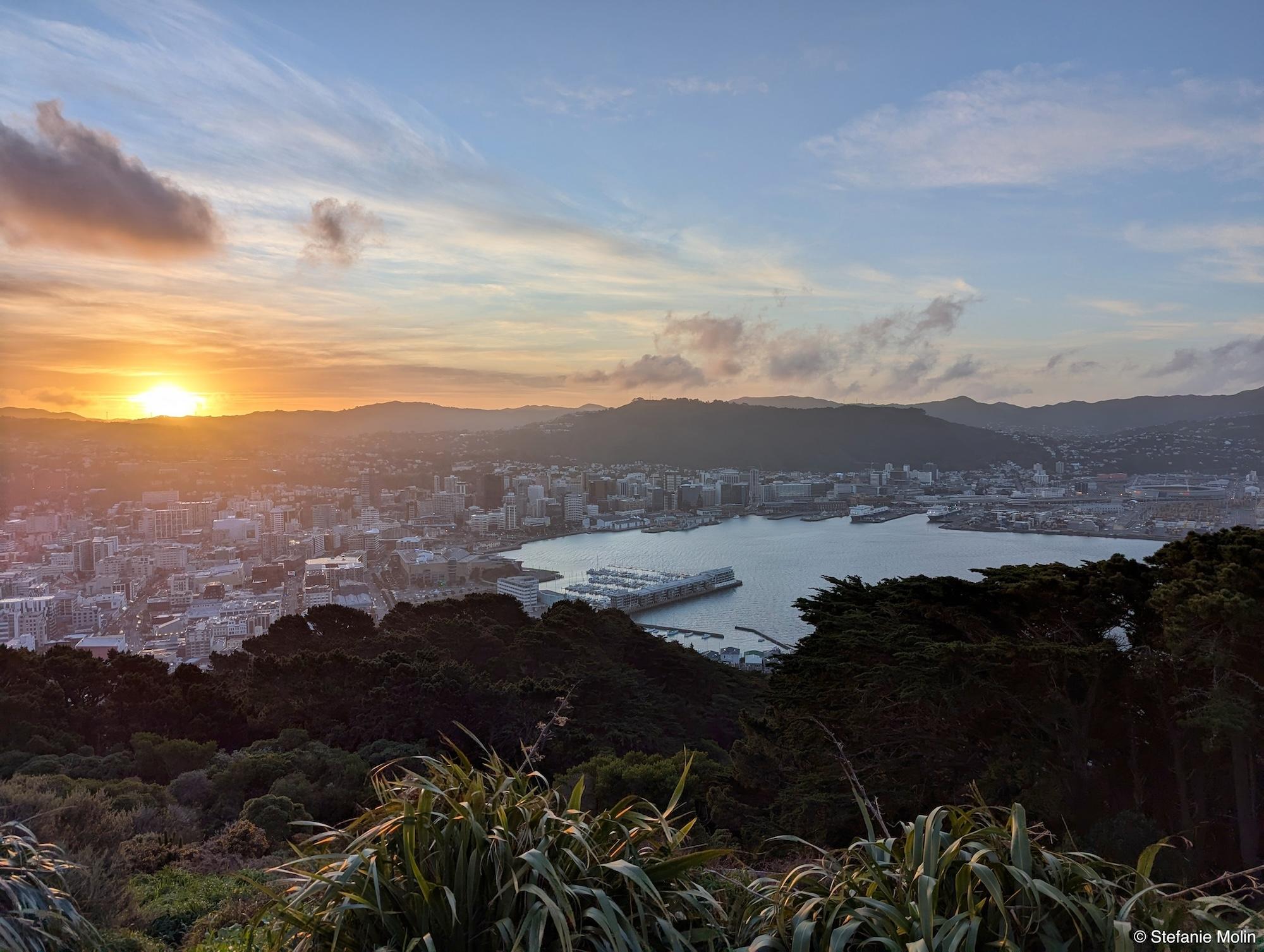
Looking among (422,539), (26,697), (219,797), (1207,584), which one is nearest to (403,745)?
(219,797)

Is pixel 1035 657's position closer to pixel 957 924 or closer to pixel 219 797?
pixel 957 924

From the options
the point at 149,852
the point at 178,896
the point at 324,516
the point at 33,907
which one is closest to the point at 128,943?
the point at 33,907

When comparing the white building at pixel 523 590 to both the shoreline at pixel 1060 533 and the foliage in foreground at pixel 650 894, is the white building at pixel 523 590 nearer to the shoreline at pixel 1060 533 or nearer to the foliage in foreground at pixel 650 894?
the shoreline at pixel 1060 533

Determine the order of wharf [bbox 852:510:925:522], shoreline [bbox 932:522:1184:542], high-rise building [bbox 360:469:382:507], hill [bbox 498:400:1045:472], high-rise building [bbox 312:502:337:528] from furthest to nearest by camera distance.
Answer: hill [bbox 498:400:1045:472] → wharf [bbox 852:510:925:522] → high-rise building [bbox 360:469:382:507] → high-rise building [bbox 312:502:337:528] → shoreline [bbox 932:522:1184:542]

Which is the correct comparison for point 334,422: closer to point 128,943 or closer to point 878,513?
point 878,513

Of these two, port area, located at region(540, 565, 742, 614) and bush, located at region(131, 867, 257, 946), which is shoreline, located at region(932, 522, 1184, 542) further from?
bush, located at region(131, 867, 257, 946)

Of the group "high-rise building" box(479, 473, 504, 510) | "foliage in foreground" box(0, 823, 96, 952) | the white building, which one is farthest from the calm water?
"foliage in foreground" box(0, 823, 96, 952)
